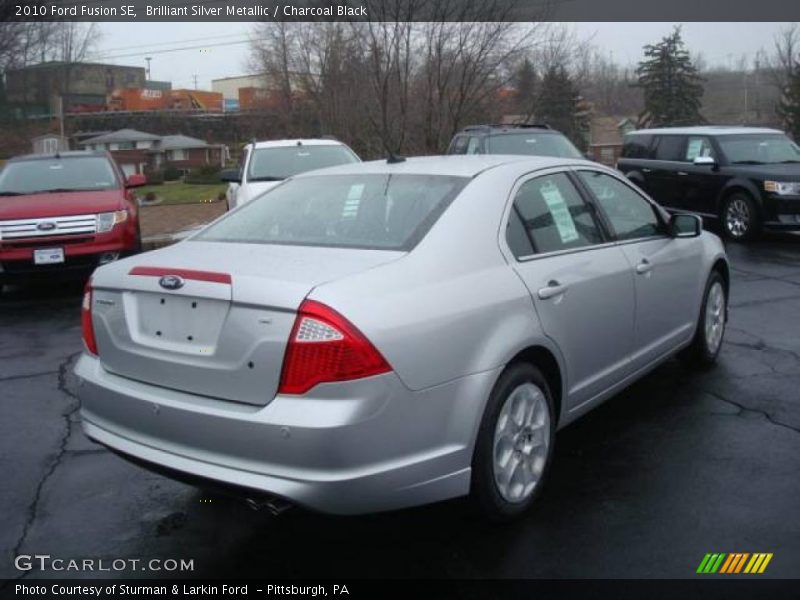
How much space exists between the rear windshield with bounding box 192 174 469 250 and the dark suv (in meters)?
9.15

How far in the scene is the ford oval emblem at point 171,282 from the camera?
3.11 m

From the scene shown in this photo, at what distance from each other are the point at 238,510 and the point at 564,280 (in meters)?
1.88

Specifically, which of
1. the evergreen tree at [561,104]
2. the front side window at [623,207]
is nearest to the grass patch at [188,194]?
the evergreen tree at [561,104]

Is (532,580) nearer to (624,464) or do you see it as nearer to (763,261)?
(624,464)

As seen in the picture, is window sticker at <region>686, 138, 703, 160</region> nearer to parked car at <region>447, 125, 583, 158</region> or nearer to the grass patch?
parked car at <region>447, 125, 583, 158</region>

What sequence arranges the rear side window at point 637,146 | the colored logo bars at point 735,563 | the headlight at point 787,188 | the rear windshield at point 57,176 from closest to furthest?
the colored logo bars at point 735,563 → the rear windshield at point 57,176 → the headlight at point 787,188 → the rear side window at point 637,146

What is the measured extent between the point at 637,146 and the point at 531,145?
2753 millimetres

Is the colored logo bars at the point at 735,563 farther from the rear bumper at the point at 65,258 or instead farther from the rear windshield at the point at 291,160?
the rear windshield at the point at 291,160

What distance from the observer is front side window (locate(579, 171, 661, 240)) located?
457 cm

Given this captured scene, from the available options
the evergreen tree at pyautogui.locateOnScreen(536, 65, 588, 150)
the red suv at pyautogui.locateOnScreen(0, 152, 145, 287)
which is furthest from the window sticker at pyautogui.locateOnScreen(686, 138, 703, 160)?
the red suv at pyautogui.locateOnScreen(0, 152, 145, 287)

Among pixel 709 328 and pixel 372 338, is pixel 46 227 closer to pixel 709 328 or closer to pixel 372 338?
pixel 709 328

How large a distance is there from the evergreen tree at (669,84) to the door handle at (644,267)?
142 ft

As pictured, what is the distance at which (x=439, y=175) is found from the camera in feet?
12.9

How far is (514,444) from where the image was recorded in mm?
3455
